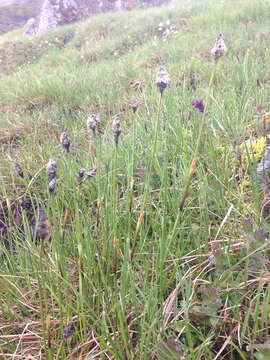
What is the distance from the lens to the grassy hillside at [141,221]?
3.24ft

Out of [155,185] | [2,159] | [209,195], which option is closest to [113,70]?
[2,159]

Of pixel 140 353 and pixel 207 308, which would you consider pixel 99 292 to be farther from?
pixel 207 308

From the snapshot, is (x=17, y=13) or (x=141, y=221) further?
(x=17, y=13)

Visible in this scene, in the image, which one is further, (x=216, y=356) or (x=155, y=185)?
(x=155, y=185)

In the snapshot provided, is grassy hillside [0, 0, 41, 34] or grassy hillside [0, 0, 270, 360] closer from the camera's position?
grassy hillside [0, 0, 270, 360]

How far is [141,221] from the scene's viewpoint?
3.72ft

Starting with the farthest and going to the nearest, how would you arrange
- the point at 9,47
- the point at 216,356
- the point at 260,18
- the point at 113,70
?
the point at 9,47
the point at 260,18
the point at 113,70
the point at 216,356

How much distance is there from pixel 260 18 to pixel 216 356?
6758mm

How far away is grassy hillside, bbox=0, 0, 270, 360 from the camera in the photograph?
3.24 feet

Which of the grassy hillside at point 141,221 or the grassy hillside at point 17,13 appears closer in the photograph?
the grassy hillside at point 141,221

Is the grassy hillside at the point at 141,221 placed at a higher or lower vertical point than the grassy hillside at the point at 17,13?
lower

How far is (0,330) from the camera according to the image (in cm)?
120

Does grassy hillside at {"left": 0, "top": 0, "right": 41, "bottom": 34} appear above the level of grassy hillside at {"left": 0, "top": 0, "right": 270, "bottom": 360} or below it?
above

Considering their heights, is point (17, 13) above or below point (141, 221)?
above
